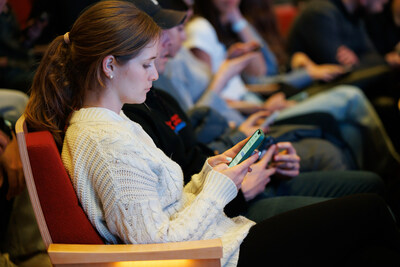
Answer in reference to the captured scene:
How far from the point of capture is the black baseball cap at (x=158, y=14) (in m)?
1.35

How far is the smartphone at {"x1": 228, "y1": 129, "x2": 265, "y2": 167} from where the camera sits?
1.23m

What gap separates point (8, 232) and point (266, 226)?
2.72ft

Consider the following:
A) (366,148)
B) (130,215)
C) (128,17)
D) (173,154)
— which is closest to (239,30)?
(366,148)

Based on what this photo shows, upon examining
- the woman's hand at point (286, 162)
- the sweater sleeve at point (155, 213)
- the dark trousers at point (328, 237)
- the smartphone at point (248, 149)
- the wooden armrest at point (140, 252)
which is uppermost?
the smartphone at point (248, 149)

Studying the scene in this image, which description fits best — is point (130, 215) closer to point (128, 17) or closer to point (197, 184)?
point (197, 184)

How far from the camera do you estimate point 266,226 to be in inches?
48.9

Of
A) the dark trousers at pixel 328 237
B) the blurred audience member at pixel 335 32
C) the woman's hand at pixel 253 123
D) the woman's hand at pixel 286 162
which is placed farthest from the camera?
the blurred audience member at pixel 335 32

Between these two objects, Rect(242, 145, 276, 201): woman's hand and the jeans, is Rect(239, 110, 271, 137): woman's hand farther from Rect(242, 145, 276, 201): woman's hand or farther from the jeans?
Rect(242, 145, 276, 201): woman's hand

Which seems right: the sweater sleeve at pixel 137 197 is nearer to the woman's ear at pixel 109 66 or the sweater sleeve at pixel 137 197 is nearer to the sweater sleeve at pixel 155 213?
the sweater sleeve at pixel 155 213

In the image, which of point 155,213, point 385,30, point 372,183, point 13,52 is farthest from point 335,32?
→ point 155,213

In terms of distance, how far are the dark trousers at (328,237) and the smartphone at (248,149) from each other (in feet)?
0.62

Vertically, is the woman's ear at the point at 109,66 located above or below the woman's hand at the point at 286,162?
above

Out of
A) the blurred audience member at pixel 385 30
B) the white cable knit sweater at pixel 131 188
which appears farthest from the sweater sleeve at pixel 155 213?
the blurred audience member at pixel 385 30

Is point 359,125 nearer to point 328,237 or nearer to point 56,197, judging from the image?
point 328,237
